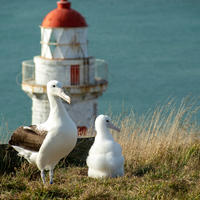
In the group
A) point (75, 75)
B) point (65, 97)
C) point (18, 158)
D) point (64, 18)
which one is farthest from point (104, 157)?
point (75, 75)

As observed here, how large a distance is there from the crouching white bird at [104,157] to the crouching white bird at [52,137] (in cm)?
43

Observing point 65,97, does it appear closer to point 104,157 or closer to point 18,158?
point 104,157

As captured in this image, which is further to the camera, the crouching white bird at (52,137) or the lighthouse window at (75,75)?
the lighthouse window at (75,75)

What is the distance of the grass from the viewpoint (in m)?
4.26

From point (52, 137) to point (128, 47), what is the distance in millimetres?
48585

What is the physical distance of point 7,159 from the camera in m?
5.80

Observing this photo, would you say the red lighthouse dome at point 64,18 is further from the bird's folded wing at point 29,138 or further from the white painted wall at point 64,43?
the bird's folded wing at point 29,138

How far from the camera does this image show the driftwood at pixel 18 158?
5.73 m

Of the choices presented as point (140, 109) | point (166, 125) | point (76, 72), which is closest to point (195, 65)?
point (140, 109)

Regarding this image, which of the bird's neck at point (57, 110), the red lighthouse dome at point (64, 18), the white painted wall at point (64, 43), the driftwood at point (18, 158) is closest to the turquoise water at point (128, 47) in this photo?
the white painted wall at point (64, 43)

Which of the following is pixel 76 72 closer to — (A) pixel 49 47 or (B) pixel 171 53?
(A) pixel 49 47

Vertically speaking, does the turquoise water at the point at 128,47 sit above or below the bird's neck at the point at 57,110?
below

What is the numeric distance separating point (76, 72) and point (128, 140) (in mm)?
16858

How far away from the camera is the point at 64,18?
2131cm
